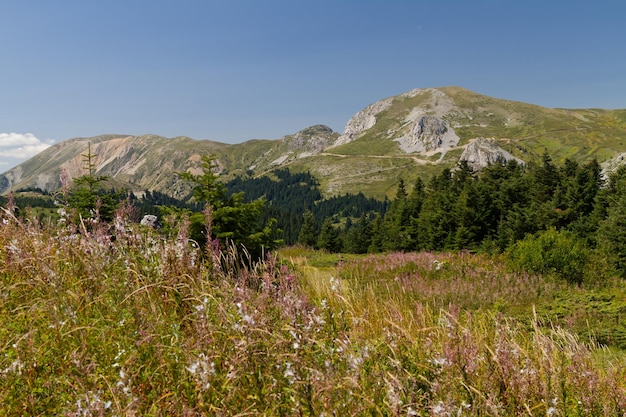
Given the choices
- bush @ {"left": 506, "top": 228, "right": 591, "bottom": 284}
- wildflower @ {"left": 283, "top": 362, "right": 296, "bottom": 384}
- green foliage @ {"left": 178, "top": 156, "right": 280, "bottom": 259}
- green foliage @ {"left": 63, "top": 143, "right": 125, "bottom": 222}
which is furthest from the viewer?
green foliage @ {"left": 63, "top": 143, "right": 125, "bottom": 222}

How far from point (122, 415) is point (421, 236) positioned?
4118 cm

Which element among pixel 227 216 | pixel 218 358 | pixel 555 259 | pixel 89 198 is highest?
pixel 89 198

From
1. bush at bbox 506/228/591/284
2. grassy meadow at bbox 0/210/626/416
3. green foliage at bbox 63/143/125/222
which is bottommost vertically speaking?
bush at bbox 506/228/591/284

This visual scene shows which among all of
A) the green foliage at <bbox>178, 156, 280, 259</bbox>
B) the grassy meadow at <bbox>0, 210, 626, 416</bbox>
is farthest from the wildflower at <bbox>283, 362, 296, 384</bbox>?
the green foliage at <bbox>178, 156, 280, 259</bbox>

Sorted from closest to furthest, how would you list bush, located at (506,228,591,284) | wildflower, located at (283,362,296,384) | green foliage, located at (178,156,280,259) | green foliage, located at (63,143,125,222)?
wildflower, located at (283,362,296,384), green foliage, located at (178,156,280,259), bush, located at (506,228,591,284), green foliage, located at (63,143,125,222)

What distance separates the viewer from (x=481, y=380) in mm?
3213

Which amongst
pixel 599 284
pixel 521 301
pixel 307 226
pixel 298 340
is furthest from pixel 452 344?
pixel 307 226

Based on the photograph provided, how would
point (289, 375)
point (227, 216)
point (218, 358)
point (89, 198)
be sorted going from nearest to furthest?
point (289, 375), point (218, 358), point (227, 216), point (89, 198)

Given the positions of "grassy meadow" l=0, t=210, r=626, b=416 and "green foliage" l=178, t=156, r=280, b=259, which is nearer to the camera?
"grassy meadow" l=0, t=210, r=626, b=416

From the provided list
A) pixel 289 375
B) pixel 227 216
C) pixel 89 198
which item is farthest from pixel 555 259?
pixel 89 198

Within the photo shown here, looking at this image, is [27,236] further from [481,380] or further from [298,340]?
[481,380]

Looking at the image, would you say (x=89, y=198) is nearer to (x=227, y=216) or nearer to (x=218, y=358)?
(x=227, y=216)

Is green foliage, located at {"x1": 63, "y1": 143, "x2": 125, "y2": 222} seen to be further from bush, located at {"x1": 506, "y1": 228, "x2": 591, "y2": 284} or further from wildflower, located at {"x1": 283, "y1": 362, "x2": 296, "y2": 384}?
bush, located at {"x1": 506, "y1": 228, "x2": 591, "y2": 284}

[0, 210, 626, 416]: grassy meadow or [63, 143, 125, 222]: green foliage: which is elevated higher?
[63, 143, 125, 222]: green foliage
